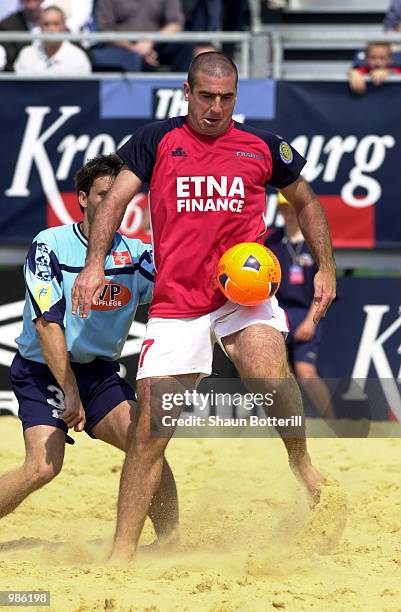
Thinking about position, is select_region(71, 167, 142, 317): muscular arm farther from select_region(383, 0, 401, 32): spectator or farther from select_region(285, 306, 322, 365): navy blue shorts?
select_region(383, 0, 401, 32): spectator

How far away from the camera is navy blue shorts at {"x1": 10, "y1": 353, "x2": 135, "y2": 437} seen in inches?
215

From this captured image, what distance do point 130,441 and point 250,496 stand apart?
6.35 feet

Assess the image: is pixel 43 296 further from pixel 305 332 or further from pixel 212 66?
pixel 305 332

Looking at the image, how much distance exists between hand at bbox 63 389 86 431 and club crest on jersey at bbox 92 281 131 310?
0.49 m

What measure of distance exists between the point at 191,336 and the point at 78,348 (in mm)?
651

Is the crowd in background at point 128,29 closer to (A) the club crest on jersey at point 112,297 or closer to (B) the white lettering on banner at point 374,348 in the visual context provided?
(B) the white lettering on banner at point 374,348

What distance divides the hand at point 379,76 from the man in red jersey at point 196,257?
4215 millimetres

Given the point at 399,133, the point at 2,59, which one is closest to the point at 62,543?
the point at 399,133

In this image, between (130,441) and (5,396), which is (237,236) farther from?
(5,396)

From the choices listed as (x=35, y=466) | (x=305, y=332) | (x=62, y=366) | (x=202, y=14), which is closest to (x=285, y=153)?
(x=62, y=366)

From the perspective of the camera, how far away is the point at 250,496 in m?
6.95

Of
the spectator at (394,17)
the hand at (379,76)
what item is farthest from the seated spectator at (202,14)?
the hand at (379,76)

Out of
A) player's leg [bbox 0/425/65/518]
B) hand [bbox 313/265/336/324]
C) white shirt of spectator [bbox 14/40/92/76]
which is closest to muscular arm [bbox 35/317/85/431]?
player's leg [bbox 0/425/65/518]

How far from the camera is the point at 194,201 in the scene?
16.9 feet
